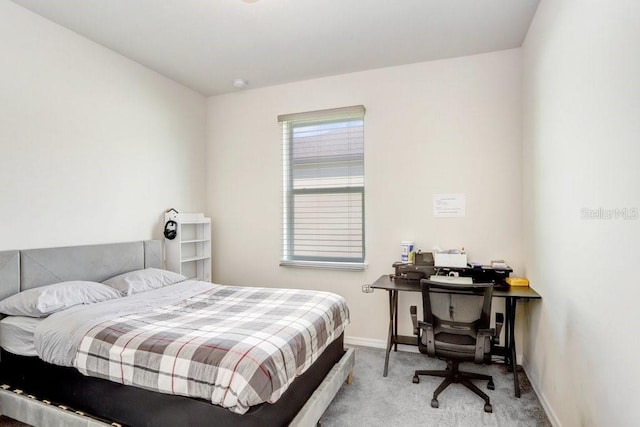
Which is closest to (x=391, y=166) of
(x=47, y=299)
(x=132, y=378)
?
(x=132, y=378)

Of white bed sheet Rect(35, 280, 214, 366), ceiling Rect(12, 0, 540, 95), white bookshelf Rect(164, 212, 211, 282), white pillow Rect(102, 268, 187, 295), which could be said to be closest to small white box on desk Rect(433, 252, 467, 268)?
ceiling Rect(12, 0, 540, 95)

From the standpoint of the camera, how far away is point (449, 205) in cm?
335

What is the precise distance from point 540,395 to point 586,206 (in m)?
1.57

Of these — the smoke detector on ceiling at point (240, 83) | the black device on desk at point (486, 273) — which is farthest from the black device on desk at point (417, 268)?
the smoke detector on ceiling at point (240, 83)

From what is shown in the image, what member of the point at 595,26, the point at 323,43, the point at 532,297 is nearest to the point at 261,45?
the point at 323,43

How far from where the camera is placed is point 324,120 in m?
3.81

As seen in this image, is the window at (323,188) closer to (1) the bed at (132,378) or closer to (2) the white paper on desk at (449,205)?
(2) the white paper on desk at (449,205)

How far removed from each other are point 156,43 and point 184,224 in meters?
1.92

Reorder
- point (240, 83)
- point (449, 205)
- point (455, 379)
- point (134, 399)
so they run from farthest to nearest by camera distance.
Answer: point (240, 83) → point (449, 205) → point (455, 379) → point (134, 399)

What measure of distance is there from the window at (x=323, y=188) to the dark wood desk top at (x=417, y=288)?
0.62 m

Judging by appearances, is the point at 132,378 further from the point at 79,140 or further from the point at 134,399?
the point at 79,140

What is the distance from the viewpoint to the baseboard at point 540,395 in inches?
84.0

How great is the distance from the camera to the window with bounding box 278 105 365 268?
371 centimetres

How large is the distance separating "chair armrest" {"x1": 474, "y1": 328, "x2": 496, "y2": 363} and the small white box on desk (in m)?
0.80
